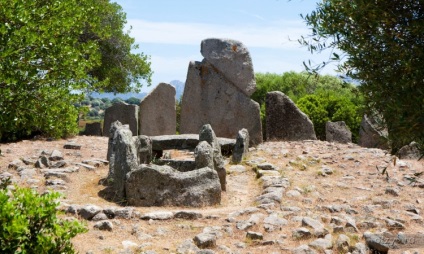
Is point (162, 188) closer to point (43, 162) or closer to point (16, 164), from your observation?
point (43, 162)

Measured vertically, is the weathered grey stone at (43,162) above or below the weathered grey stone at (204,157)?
below

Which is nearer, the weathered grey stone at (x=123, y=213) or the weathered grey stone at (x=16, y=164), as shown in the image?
the weathered grey stone at (x=123, y=213)

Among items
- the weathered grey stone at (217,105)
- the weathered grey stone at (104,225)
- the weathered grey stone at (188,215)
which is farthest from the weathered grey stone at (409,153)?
the weathered grey stone at (104,225)

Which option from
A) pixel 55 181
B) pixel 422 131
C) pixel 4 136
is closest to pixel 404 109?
pixel 422 131

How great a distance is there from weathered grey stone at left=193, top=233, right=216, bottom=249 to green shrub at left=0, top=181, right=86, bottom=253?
10.9ft

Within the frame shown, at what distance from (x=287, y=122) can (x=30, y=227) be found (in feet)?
53.5

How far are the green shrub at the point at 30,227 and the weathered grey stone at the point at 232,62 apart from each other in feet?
49.3

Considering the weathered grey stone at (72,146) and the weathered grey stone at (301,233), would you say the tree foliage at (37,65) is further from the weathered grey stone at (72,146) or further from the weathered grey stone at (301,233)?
the weathered grey stone at (301,233)

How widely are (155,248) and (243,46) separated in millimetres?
13040

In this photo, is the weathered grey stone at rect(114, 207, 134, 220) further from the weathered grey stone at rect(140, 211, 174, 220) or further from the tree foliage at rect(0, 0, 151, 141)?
the tree foliage at rect(0, 0, 151, 141)

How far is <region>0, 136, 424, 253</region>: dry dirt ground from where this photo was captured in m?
9.70

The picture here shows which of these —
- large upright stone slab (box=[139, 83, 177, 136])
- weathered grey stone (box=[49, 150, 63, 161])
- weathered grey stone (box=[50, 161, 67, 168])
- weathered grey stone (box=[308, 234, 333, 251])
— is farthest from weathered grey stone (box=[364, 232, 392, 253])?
large upright stone slab (box=[139, 83, 177, 136])

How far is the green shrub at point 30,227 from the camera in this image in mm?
5895

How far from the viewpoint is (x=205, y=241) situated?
9352 millimetres
